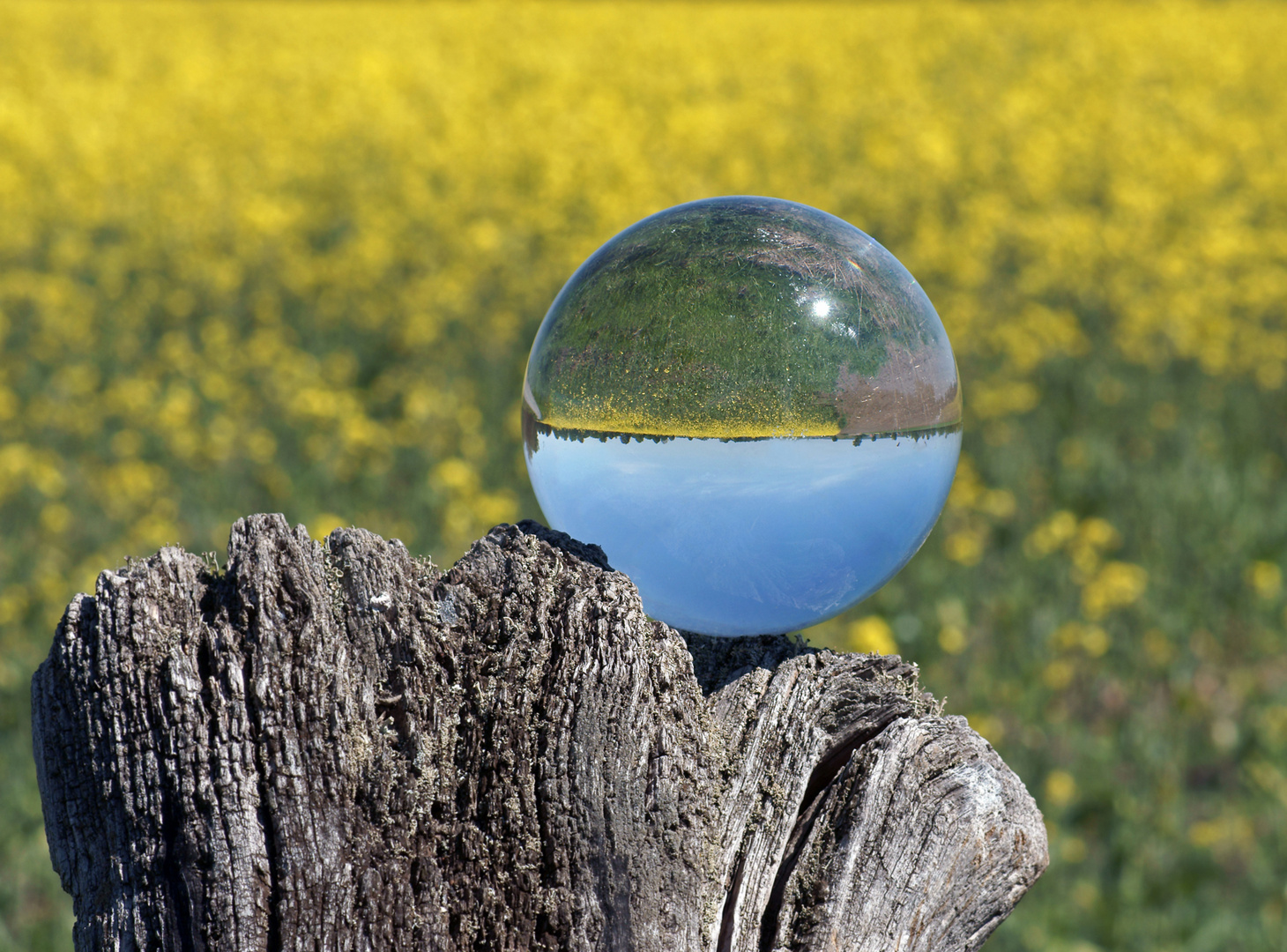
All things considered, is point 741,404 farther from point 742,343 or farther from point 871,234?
point 871,234

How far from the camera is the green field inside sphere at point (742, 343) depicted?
1.55 metres

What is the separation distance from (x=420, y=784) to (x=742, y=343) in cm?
67

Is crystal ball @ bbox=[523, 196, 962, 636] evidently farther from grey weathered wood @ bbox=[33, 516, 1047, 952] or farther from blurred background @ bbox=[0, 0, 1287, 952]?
blurred background @ bbox=[0, 0, 1287, 952]

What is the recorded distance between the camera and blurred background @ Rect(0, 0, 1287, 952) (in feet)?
14.5

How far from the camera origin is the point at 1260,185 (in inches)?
411

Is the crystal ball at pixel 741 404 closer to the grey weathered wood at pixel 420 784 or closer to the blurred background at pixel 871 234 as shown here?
the grey weathered wood at pixel 420 784

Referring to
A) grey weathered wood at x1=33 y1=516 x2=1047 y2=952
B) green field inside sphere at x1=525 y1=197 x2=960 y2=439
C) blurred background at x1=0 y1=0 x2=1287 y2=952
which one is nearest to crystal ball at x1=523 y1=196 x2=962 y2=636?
green field inside sphere at x1=525 y1=197 x2=960 y2=439

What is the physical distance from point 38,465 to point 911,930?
17.6 ft

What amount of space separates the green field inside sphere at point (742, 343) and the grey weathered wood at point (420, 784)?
24 cm

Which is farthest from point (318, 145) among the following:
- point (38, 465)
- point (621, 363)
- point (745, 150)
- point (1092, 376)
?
point (621, 363)

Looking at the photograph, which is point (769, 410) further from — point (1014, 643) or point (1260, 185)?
point (1260, 185)

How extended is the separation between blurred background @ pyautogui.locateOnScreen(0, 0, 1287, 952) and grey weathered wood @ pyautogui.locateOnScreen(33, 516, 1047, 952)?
1856 mm

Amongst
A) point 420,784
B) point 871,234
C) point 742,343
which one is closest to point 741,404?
point 742,343

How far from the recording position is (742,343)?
5.09 ft
